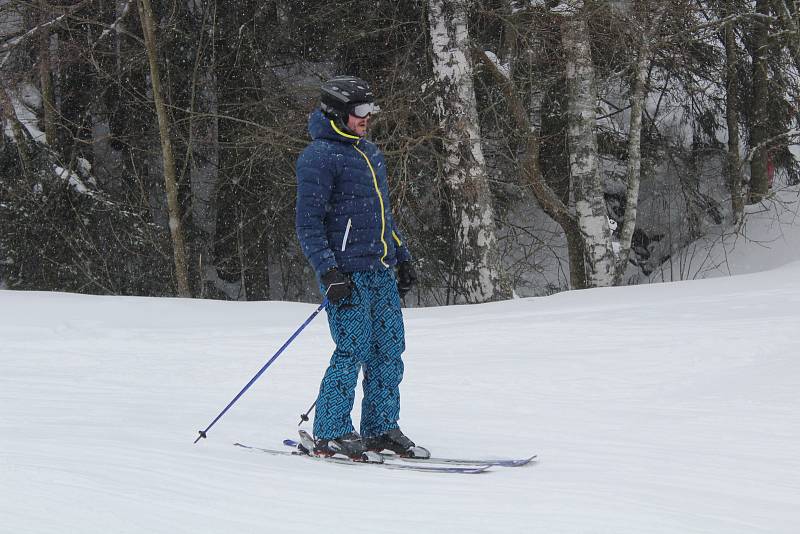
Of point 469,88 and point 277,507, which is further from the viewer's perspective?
point 469,88

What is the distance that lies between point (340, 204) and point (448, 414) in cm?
194

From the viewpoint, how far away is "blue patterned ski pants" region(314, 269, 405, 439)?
4906 millimetres

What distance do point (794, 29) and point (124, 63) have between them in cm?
960

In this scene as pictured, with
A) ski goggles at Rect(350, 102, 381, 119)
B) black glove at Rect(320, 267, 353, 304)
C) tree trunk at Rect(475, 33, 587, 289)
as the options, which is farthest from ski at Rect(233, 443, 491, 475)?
tree trunk at Rect(475, 33, 587, 289)

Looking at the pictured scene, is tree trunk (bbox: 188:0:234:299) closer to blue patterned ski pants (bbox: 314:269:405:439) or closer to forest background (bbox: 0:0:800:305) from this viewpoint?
forest background (bbox: 0:0:800:305)

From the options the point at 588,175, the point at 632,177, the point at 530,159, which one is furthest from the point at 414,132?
the point at 632,177

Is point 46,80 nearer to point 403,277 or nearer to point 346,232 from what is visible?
point 403,277

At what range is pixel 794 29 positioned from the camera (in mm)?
13367

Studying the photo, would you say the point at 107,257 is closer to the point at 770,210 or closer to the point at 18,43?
the point at 18,43

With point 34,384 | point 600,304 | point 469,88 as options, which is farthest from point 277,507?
point 469,88

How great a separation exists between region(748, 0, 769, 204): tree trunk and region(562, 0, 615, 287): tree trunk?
3112mm

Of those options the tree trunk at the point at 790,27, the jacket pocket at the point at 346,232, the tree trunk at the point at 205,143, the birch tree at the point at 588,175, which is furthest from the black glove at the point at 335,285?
the tree trunk at the point at 790,27

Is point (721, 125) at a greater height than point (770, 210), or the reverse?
point (721, 125)

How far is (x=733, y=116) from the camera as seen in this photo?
49.2 ft
